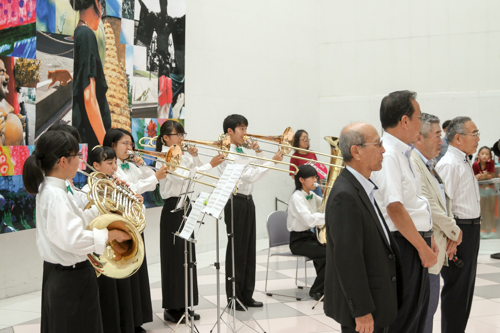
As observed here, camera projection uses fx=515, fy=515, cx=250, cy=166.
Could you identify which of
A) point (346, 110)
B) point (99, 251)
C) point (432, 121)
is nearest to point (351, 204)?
point (99, 251)

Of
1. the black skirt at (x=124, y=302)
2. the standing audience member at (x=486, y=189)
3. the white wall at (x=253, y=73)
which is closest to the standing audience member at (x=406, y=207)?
the black skirt at (x=124, y=302)

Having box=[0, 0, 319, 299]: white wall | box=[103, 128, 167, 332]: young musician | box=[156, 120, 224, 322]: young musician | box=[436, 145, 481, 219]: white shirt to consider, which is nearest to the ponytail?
box=[103, 128, 167, 332]: young musician

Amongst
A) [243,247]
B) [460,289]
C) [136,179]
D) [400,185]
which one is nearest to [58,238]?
[400,185]

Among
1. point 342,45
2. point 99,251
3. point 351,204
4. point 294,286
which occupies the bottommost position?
point 294,286

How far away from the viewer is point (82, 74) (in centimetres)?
553

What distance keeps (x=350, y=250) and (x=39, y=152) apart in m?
1.56

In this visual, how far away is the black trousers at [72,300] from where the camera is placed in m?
2.48

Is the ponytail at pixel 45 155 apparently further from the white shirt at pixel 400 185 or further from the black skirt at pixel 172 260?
the black skirt at pixel 172 260

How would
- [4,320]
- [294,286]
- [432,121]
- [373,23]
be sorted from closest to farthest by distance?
[432,121] → [4,320] → [294,286] → [373,23]

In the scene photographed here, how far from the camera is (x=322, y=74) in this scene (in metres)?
9.50

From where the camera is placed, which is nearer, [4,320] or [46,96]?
[4,320]

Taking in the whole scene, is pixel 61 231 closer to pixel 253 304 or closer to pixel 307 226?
pixel 253 304

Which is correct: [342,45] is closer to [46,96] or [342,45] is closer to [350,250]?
[46,96]

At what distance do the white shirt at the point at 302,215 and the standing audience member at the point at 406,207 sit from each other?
212cm
